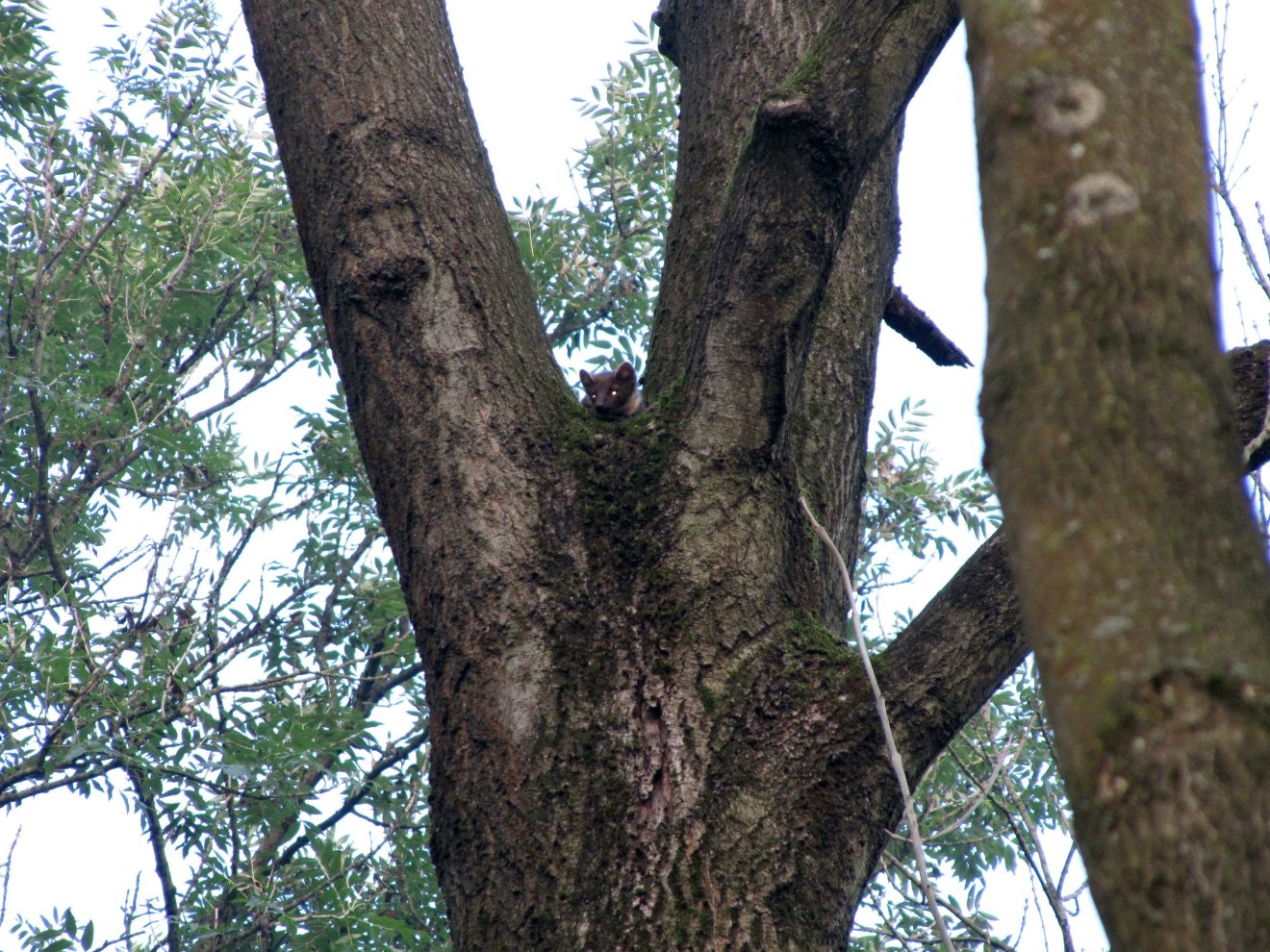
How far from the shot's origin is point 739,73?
312 centimetres

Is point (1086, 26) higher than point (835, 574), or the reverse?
point (835, 574)

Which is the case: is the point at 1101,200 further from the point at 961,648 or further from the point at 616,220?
the point at 616,220

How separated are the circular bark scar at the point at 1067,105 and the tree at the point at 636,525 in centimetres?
128

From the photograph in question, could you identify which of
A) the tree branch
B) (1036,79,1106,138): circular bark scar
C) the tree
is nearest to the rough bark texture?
(1036,79,1106,138): circular bark scar

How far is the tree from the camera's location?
6.17 ft

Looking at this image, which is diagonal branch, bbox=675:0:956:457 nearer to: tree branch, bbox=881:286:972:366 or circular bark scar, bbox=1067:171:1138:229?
tree branch, bbox=881:286:972:366

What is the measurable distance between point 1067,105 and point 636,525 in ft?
4.64

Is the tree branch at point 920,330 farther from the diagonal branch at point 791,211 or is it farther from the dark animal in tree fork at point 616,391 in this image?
the dark animal in tree fork at point 616,391

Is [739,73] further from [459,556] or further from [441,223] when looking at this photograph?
[459,556]

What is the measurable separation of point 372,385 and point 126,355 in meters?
5.68

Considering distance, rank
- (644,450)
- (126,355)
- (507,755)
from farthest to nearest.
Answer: (126,355) → (644,450) → (507,755)

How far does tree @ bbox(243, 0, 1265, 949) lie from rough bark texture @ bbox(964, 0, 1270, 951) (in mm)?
1116

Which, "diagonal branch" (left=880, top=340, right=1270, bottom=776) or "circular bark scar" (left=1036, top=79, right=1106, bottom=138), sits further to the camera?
"diagonal branch" (left=880, top=340, right=1270, bottom=776)

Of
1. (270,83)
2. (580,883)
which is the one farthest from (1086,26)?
(270,83)
